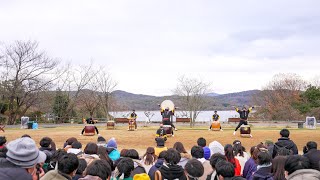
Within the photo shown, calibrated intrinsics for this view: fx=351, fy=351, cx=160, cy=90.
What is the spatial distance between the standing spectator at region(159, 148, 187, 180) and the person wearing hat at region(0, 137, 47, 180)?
185cm

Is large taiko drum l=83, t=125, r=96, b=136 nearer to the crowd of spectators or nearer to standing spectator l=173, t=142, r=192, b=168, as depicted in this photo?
the crowd of spectators

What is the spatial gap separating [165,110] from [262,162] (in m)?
15.5

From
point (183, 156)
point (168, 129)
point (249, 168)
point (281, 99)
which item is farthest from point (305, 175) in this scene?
point (281, 99)

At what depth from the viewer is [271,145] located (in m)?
7.70

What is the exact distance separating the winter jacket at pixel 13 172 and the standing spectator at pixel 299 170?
288 centimetres

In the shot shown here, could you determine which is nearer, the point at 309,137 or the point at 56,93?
the point at 309,137

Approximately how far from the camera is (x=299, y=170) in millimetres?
4047

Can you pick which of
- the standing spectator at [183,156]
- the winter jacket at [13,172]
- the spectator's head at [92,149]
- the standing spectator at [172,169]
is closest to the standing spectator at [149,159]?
the standing spectator at [183,156]

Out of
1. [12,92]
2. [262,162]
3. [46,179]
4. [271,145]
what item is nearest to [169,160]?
[262,162]

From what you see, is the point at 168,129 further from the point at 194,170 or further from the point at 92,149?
the point at 194,170

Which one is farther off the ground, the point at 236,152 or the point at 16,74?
the point at 16,74

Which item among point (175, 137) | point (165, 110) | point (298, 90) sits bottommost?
point (175, 137)

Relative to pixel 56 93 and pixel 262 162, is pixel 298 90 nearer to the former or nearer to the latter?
pixel 56 93

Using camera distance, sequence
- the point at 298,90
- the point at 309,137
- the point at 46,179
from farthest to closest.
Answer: the point at 298,90
the point at 309,137
the point at 46,179
